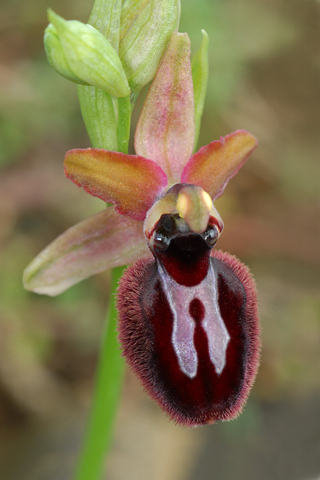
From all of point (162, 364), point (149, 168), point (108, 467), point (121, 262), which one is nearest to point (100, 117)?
point (149, 168)

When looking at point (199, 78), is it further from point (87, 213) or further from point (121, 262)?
point (87, 213)

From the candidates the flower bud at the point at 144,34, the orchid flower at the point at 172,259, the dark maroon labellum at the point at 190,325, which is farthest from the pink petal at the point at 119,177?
the flower bud at the point at 144,34

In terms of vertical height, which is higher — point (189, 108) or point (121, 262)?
point (189, 108)

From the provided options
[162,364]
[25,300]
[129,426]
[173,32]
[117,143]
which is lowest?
[129,426]

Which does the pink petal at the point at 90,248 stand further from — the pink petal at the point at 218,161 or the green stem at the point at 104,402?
the pink petal at the point at 218,161

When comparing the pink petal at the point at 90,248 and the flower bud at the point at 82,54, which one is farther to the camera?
the pink petal at the point at 90,248

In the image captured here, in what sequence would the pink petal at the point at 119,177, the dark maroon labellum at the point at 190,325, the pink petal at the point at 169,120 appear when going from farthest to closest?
1. the pink petal at the point at 169,120
2. the pink petal at the point at 119,177
3. the dark maroon labellum at the point at 190,325
